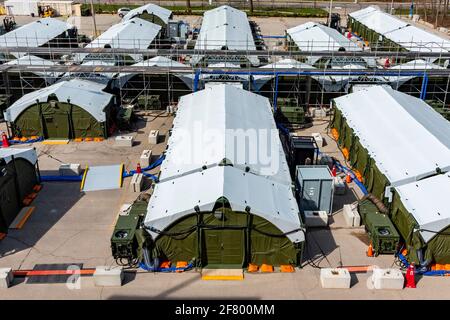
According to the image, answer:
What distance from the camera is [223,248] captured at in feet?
53.8

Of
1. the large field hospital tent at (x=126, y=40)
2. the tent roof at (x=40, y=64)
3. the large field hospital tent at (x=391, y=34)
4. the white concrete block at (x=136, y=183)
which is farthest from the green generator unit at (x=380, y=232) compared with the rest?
the tent roof at (x=40, y=64)

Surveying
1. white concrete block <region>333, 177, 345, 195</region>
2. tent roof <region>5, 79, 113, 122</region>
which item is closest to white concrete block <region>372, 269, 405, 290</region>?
white concrete block <region>333, 177, 345, 195</region>

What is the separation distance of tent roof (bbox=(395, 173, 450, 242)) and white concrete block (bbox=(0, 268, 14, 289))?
14.3 metres

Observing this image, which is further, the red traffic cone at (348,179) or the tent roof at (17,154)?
the red traffic cone at (348,179)

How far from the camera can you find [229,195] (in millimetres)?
15938

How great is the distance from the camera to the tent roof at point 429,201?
16.0 m

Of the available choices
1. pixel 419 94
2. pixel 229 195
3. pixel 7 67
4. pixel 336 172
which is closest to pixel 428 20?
pixel 419 94

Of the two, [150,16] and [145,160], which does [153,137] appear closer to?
[145,160]

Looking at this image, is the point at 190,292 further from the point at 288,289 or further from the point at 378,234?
the point at 378,234

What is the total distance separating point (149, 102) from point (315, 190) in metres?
15.8

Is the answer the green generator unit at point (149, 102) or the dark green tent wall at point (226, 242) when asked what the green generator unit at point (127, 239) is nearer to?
the dark green tent wall at point (226, 242)

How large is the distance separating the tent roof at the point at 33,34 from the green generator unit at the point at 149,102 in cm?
1493

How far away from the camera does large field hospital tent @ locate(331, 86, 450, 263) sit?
17.3m

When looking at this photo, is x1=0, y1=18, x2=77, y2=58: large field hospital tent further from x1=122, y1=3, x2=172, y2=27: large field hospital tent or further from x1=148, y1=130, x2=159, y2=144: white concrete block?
x1=148, y1=130, x2=159, y2=144: white concrete block
